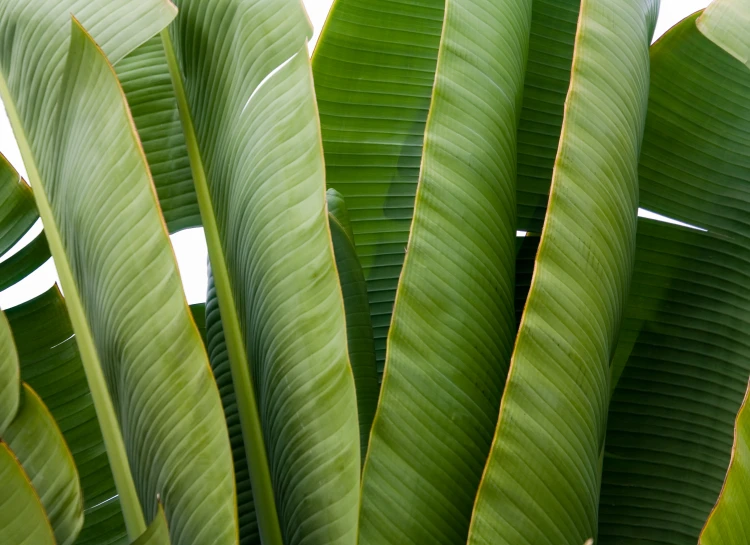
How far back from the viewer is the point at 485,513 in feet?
1.05

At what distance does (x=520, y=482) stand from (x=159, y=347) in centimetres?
18

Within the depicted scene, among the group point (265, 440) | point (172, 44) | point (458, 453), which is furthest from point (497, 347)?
point (172, 44)

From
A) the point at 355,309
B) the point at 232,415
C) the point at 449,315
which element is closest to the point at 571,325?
the point at 449,315

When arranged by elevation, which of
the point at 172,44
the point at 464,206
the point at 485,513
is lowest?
the point at 485,513

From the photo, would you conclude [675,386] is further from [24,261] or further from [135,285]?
[24,261]

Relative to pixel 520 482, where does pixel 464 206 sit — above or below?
above

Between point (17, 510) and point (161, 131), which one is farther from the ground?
point (161, 131)

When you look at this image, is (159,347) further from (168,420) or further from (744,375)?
(744,375)

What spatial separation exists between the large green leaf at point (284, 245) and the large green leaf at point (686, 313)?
9.8 inches

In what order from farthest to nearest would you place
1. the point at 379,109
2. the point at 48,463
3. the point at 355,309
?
the point at 379,109 < the point at 355,309 < the point at 48,463

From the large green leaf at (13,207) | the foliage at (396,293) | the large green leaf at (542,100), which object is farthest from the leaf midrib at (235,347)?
the large green leaf at (542,100)

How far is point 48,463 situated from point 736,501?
0.32m

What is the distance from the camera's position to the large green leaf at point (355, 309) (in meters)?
0.48

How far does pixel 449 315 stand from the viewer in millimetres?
382
